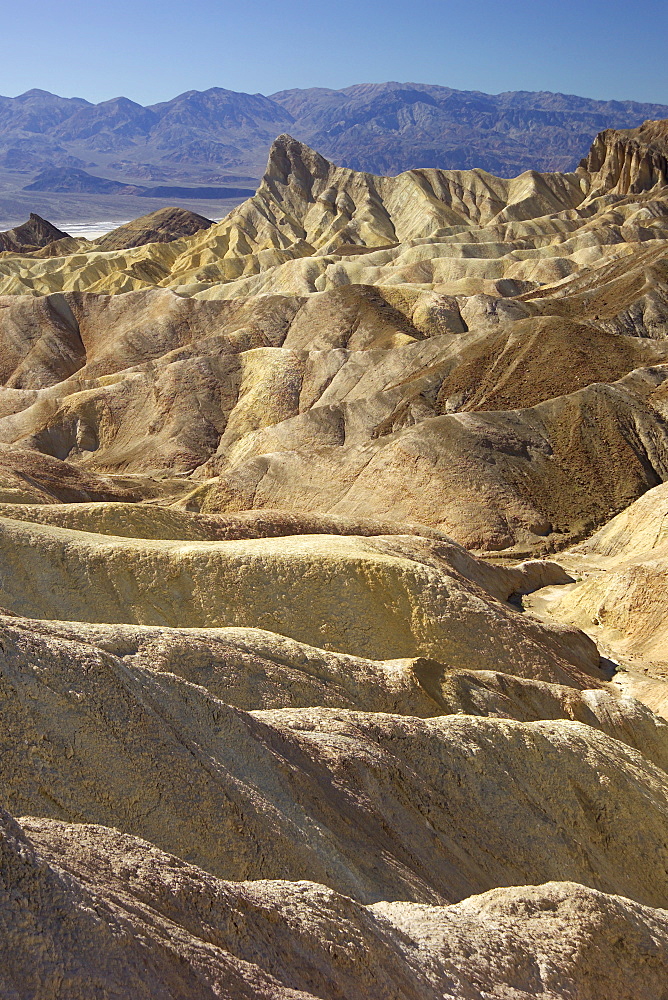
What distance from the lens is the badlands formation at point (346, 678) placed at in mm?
7367

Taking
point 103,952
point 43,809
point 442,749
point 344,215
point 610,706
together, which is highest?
point 344,215

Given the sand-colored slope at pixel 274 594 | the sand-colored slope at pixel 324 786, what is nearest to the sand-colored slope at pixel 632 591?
the sand-colored slope at pixel 274 594

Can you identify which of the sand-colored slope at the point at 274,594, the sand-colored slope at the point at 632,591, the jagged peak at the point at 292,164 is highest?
the jagged peak at the point at 292,164

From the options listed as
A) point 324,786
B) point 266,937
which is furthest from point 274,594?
point 266,937

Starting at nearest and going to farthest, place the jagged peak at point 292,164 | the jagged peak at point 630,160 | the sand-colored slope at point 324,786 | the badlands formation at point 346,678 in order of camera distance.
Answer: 1. the badlands formation at point 346,678
2. the sand-colored slope at point 324,786
3. the jagged peak at point 630,160
4. the jagged peak at point 292,164

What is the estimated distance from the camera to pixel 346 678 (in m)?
15.0

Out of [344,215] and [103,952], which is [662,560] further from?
[344,215]

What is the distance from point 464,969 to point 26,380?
64.4 metres

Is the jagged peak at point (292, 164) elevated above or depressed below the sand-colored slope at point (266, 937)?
above

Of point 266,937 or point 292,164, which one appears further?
point 292,164

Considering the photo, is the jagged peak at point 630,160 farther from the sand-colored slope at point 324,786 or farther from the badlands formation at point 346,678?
the sand-colored slope at point 324,786

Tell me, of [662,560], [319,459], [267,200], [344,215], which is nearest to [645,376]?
[319,459]

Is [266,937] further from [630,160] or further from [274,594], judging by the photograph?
[630,160]

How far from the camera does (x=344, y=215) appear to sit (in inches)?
5002
